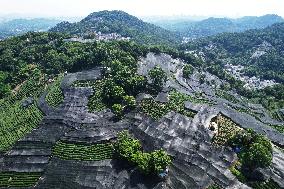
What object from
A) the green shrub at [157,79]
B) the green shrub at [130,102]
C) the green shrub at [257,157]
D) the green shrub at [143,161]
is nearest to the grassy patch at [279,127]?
the green shrub at [257,157]

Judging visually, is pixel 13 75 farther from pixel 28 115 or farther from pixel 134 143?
pixel 134 143

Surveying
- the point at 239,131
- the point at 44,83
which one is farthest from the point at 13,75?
the point at 239,131

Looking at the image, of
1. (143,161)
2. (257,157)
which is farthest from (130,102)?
(257,157)

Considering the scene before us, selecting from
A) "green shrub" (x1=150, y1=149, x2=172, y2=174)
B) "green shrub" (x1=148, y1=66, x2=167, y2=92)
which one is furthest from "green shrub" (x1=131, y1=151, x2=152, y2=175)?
"green shrub" (x1=148, y1=66, x2=167, y2=92)

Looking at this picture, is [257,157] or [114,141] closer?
[257,157]

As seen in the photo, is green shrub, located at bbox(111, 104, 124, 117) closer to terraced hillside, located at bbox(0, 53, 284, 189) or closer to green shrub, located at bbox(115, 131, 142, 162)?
terraced hillside, located at bbox(0, 53, 284, 189)

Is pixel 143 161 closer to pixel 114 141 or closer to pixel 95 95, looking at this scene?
pixel 114 141

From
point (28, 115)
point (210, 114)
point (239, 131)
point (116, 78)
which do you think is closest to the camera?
point (239, 131)
